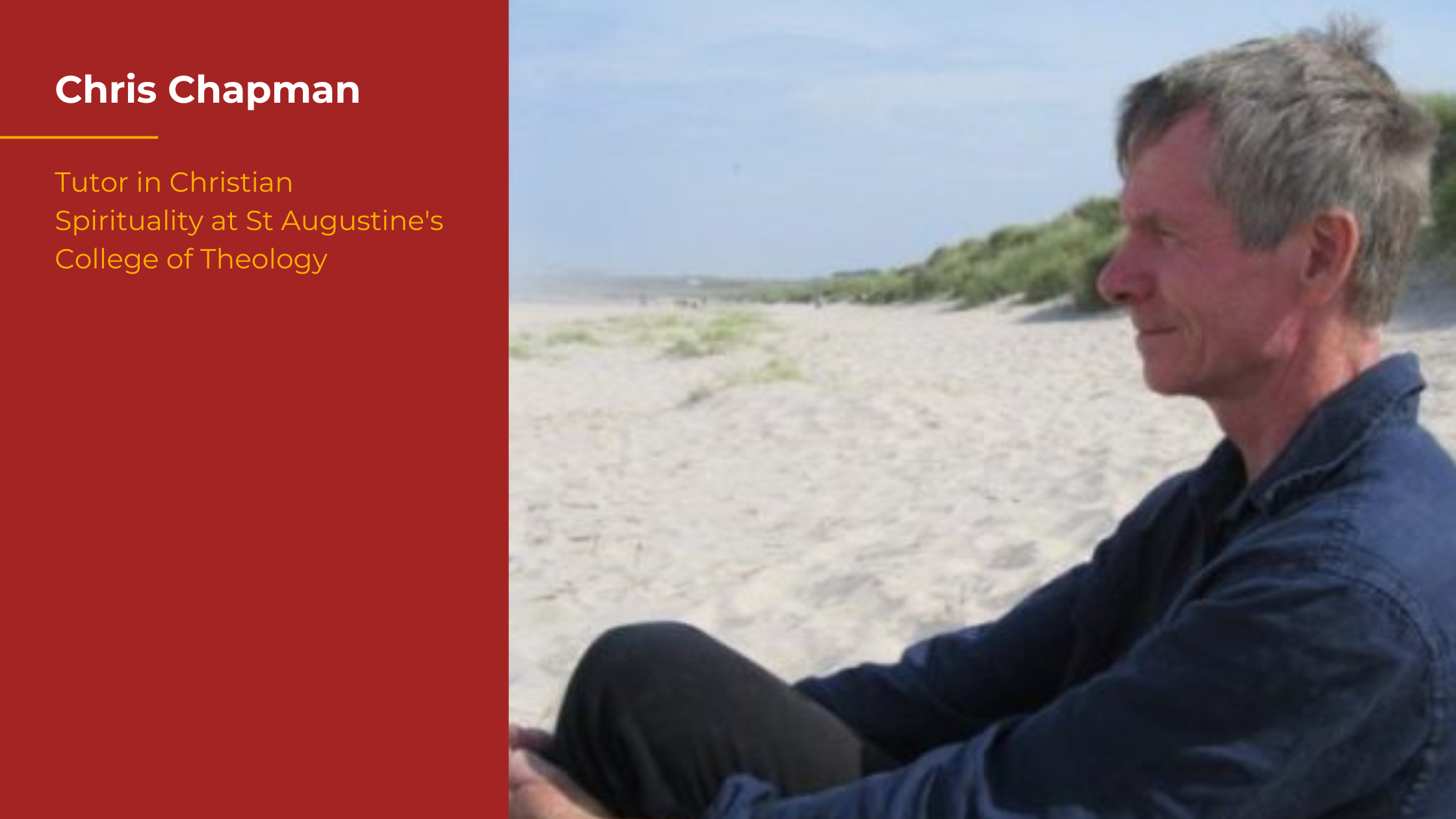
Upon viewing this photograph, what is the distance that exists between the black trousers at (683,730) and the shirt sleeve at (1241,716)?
0.36 meters

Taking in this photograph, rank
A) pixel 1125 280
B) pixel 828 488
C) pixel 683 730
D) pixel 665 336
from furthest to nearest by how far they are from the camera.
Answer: pixel 665 336
pixel 828 488
pixel 683 730
pixel 1125 280

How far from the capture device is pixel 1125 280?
5.27 ft

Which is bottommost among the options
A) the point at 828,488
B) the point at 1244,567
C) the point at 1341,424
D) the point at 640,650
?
the point at 828,488

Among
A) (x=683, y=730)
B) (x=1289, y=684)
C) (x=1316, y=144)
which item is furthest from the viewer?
(x=683, y=730)

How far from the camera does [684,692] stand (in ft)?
6.08

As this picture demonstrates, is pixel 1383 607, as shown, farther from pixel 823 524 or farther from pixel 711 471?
pixel 711 471

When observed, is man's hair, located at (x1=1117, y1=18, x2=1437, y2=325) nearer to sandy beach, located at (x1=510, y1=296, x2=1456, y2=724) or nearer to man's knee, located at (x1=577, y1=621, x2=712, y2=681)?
man's knee, located at (x1=577, y1=621, x2=712, y2=681)

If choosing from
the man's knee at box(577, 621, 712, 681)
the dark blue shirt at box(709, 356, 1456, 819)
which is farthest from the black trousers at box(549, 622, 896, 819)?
the dark blue shirt at box(709, 356, 1456, 819)

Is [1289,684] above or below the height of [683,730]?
above

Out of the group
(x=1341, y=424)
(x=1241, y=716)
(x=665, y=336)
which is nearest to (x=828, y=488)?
(x=1341, y=424)

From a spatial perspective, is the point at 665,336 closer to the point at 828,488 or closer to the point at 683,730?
the point at 828,488

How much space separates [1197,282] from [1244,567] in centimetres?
26

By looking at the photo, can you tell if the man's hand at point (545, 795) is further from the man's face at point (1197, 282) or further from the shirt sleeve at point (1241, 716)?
the man's face at point (1197, 282)
